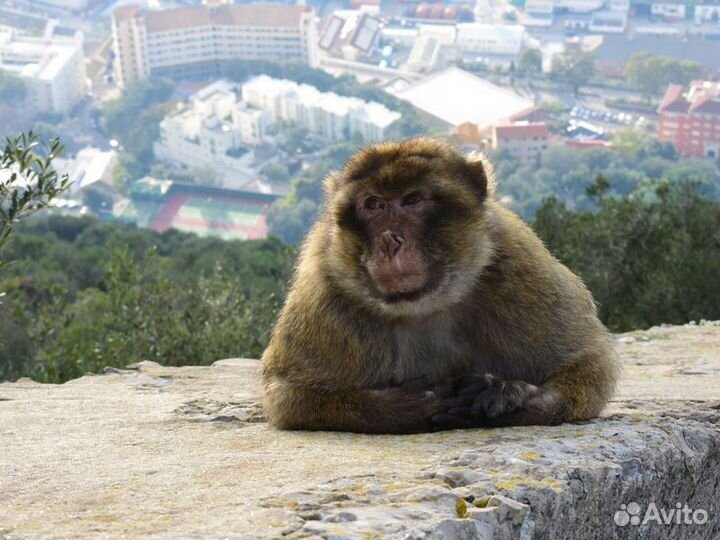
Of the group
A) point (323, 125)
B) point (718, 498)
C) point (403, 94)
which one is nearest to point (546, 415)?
point (718, 498)

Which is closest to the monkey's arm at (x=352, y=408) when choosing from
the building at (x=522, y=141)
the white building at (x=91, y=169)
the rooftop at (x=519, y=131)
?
the rooftop at (x=519, y=131)

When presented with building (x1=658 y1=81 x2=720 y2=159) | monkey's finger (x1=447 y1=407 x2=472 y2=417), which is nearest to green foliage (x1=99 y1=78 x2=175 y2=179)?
building (x1=658 y1=81 x2=720 y2=159)

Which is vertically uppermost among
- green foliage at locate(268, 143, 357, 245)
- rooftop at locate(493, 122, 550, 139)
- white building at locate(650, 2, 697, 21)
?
white building at locate(650, 2, 697, 21)

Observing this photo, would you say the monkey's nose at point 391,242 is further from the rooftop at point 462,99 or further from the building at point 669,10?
the building at point 669,10

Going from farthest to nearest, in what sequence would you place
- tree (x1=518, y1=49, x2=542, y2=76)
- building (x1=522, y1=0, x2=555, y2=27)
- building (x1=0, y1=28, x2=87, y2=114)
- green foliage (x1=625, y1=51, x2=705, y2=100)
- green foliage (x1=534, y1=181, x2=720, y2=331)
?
building (x1=522, y1=0, x2=555, y2=27), tree (x1=518, y1=49, x2=542, y2=76), building (x1=0, y1=28, x2=87, y2=114), green foliage (x1=625, y1=51, x2=705, y2=100), green foliage (x1=534, y1=181, x2=720, y2=331)

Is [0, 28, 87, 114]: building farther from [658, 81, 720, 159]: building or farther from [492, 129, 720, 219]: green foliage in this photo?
[658, 81, 720, 159]: building

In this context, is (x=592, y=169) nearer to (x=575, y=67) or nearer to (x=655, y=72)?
(x=655, y=72)

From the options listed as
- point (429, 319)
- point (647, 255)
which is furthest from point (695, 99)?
point (429, 319)

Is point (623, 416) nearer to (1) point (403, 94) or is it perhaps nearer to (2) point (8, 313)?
(2) point (8, 313)
